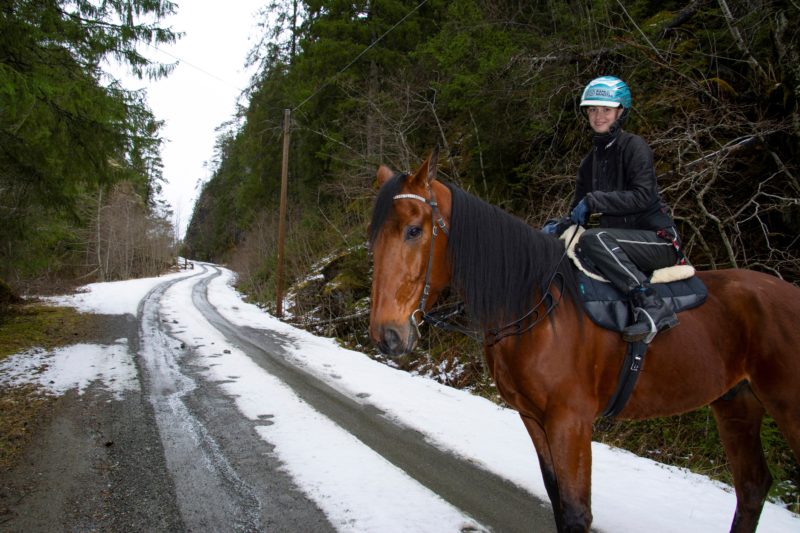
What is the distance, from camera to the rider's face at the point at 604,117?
2.42 m

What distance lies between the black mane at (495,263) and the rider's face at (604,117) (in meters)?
0.83

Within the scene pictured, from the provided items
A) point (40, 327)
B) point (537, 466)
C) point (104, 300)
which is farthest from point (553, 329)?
point (104, 300)

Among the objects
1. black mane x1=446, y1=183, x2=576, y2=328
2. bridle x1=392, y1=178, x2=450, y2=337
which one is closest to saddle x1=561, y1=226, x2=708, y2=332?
black mane x1=446, y1=183, x2=576, y2=328

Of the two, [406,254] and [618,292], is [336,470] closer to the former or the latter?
[406,254]

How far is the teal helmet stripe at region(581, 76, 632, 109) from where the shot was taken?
A: 2.37m

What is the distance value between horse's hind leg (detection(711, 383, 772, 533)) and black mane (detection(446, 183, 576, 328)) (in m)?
1.51

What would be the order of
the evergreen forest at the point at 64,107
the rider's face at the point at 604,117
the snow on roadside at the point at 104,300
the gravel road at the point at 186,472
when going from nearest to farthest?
the rider's face at the point at 604,117 → the gravel road at the point at 186,472 → the evergreen forest at the point at 64,107 → the snow on roadside at the point at 104,300

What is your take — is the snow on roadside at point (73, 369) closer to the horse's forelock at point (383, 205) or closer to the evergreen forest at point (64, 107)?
the evergreen forest at point (64, 107)

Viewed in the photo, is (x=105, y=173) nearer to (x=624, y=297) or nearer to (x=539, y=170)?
(x=539, y=170)

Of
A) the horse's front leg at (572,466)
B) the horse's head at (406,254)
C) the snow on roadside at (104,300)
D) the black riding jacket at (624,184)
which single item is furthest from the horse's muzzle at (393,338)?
the snow on roadside at (104,300)

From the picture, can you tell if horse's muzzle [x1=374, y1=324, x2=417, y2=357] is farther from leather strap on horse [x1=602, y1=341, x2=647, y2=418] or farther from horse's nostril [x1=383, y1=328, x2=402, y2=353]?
leather strap on horse [x1=602, y1=341, x2=647, y2=418]

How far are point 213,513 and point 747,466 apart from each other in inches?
140

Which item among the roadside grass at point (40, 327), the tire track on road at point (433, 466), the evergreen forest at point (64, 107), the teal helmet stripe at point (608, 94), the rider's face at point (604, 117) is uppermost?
the evergreen forest at point (64, 107)

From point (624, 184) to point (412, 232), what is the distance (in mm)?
1404
